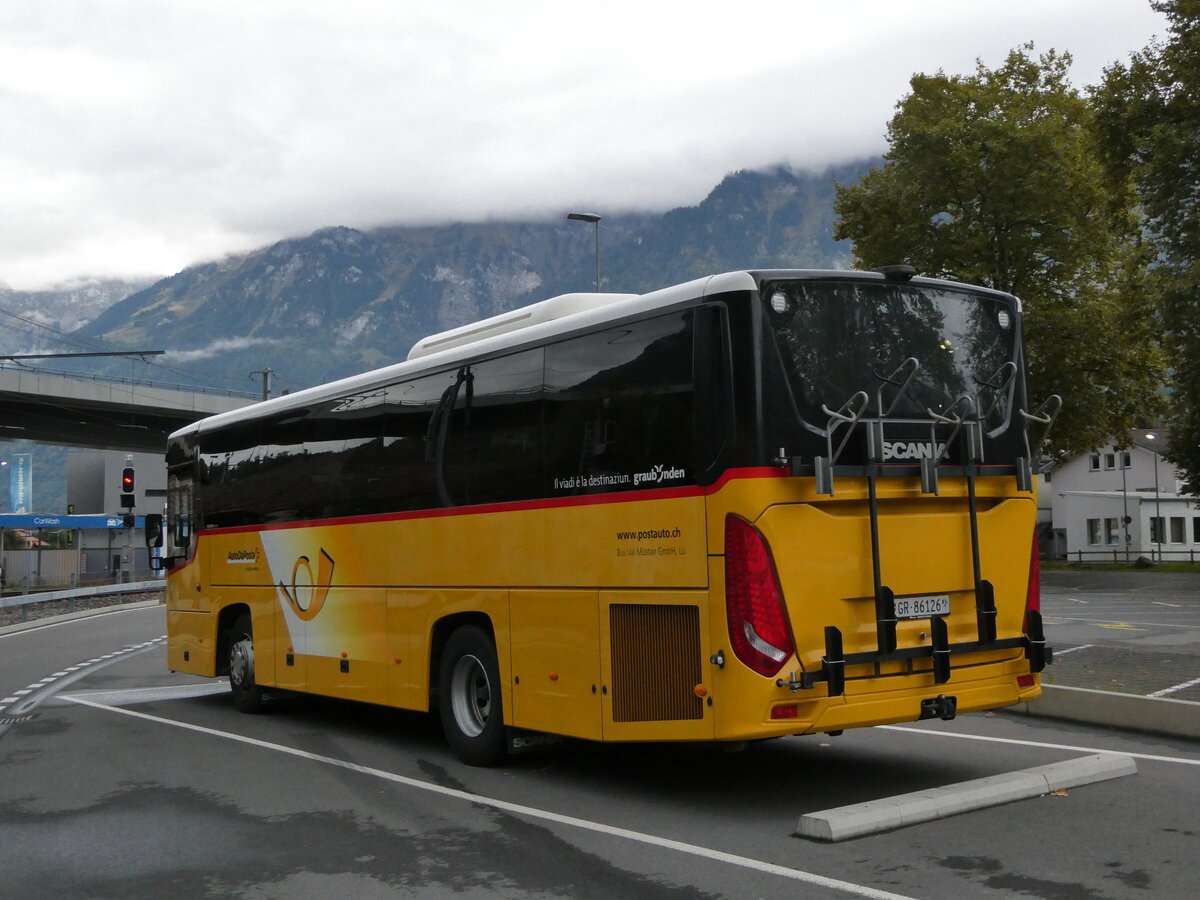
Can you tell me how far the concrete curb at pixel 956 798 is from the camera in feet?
24.9

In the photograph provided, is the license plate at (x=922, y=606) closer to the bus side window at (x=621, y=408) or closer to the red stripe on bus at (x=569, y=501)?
the red stripe on bus at (x=569, y=501)

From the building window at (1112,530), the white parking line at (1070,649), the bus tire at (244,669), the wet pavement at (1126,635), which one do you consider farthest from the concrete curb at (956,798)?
the building window at (1112,530)

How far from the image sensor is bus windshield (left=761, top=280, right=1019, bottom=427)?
847 centimetres

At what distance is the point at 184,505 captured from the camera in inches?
651

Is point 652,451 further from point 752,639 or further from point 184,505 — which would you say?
point 184,505

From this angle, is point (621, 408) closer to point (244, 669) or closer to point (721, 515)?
point (721, 515)

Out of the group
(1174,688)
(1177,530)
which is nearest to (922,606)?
(1174,688)

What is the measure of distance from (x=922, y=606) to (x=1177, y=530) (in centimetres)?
7951

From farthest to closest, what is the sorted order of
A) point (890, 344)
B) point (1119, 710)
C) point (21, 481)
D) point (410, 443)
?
1. point (21, 481)
2. point (1119, 710)
3. point (410, 443)
4. point (890, 344)

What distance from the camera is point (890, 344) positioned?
892cm

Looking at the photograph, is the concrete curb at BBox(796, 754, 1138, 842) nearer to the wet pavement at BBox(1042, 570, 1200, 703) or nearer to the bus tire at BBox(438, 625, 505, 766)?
the bus tire at BBox(438, 625, 505, 766)

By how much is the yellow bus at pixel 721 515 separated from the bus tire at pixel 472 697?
0.02 meters

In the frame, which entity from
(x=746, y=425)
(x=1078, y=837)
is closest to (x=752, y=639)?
(x=746, y=425)

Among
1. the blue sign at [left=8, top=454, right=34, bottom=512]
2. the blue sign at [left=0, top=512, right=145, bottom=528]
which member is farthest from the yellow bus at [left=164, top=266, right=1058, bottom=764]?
the blue sign at [left=8, top=454, right=34, bottom=512]
